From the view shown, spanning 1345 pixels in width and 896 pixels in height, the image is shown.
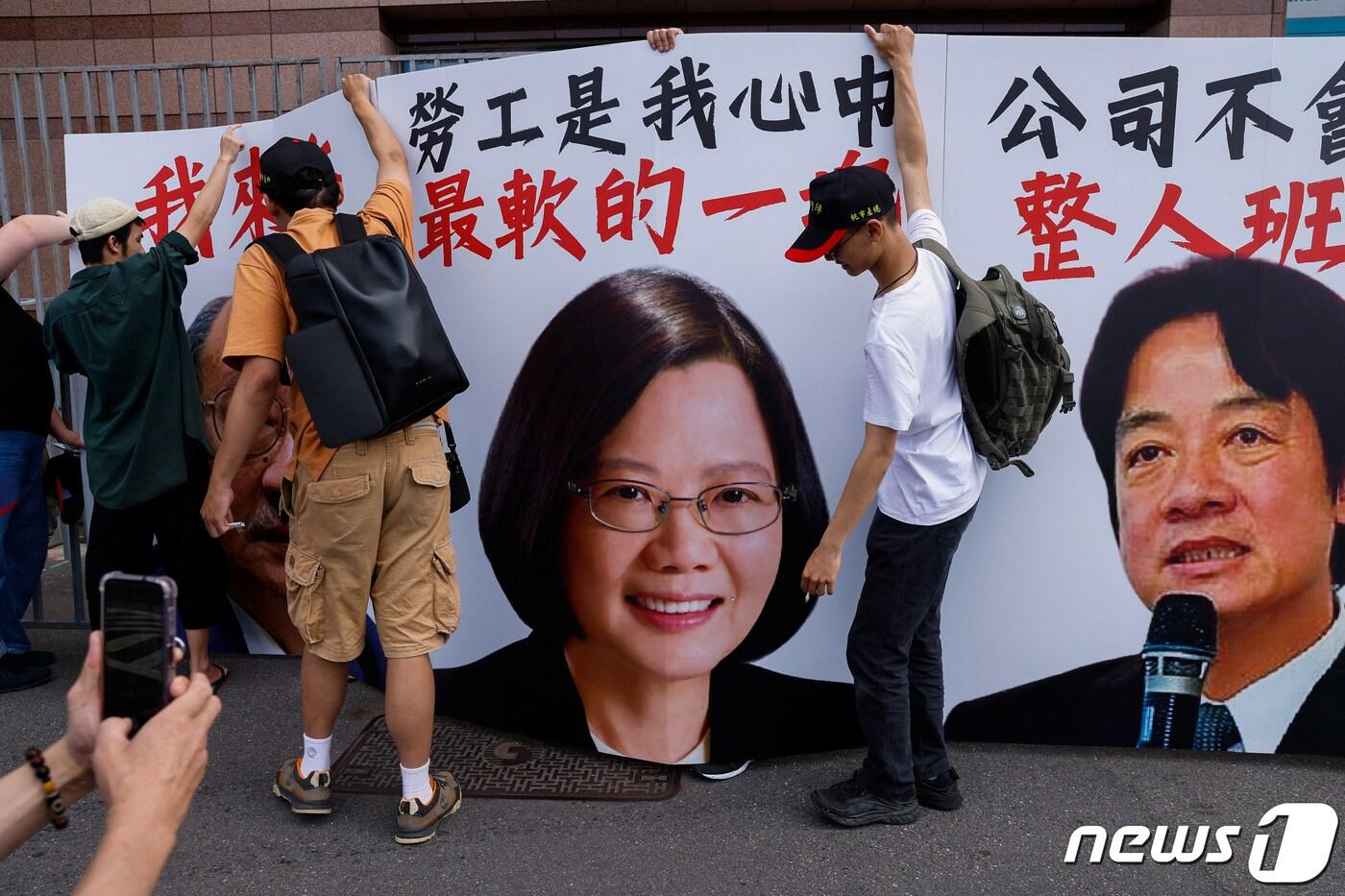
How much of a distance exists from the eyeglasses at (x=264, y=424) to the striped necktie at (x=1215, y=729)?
3.42m

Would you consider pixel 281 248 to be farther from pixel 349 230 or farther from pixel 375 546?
pixel 375 546

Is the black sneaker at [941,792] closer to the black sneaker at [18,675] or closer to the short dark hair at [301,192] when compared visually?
the short dark hair at [301,192]

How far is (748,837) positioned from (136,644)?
1928mm

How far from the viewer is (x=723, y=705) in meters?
3.12

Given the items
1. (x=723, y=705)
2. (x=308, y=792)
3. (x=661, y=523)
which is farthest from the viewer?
(x=723, y=705)

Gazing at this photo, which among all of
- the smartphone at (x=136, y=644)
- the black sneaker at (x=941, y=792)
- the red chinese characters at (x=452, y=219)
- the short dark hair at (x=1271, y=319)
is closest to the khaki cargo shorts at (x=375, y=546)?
the red chinese characters at (x=452, y=219)

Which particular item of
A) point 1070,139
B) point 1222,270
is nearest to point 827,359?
point 1070,139

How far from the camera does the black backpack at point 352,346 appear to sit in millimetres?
2617

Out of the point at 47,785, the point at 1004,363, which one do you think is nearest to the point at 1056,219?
the point at 1004,363

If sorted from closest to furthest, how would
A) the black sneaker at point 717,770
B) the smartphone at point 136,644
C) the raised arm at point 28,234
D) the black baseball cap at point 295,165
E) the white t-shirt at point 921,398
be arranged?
the smartphone at point 136,644 < the white t-shirt at point 921,398 < the black baseball cap at point 295,165 < the black sneaker at point 717,770 < the raised arm at point 28,234

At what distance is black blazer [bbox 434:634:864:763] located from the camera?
3127 mm

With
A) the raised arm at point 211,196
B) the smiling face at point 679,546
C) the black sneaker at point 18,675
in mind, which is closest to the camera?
the smiling face at point 679,546

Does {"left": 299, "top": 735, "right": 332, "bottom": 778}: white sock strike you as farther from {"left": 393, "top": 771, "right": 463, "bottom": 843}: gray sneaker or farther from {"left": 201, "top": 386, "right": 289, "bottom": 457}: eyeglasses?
{"left": 201, "top": 386, "right": 289, "bottom": 457}: eyeglasses

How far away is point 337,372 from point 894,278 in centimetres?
150
